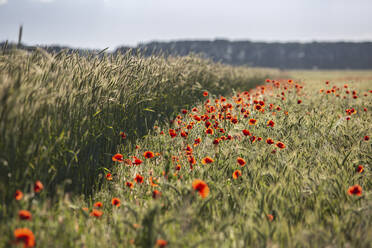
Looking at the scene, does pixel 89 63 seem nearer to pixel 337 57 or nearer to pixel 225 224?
pixel 225 224

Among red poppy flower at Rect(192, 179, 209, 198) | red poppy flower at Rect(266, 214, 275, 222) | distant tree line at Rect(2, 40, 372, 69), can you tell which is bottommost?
red poppy flower at Rect(266, 214, 275, 222)

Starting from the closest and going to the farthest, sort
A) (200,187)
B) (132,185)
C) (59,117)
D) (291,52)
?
(200,187) → (59,117) → (132,185) → (291,52)

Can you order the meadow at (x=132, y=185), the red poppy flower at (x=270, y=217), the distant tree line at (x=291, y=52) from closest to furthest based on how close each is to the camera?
the meadow at (x=132, y=185) < the red poppy flower at (x=270, y=217) < the distant tree line at (x=291, y=52)

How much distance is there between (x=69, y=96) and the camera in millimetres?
1975

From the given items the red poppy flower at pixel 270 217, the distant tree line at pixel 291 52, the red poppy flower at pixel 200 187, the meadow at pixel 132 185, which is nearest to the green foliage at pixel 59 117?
the meadow at pixel 132 185

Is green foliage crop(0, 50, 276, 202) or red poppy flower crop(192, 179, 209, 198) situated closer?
red poppy flower crop(192, 179, 209, 198)

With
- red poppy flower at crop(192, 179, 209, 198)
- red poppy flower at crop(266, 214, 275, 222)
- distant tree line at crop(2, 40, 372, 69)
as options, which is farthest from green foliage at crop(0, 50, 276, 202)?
distant tree line at crop(2, 40, 372, 69)

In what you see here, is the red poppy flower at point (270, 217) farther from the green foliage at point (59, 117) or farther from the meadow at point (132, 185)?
the green foliage at point (59, 117)

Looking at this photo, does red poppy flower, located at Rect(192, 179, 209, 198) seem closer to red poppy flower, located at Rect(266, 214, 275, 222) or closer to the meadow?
the meadow

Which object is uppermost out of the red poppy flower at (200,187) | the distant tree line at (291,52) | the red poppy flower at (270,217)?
the distant tree line at (291,52)

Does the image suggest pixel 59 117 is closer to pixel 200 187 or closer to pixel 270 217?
pixel 200 187

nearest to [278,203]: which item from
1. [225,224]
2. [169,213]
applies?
[225,224]

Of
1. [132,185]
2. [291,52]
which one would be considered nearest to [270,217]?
[132,185]

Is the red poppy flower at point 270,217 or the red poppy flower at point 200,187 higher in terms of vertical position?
the red poppy flower at point 200,187
